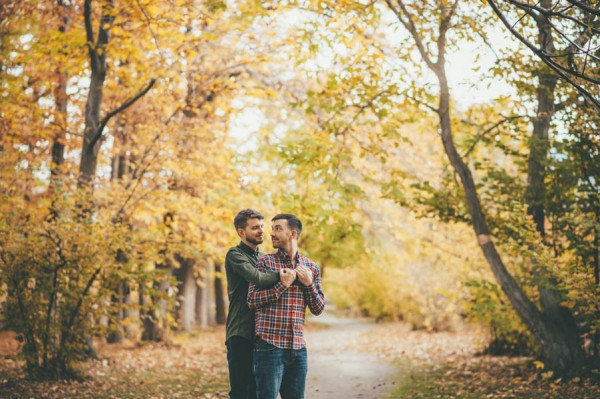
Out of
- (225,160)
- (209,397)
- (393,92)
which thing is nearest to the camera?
(209,397)

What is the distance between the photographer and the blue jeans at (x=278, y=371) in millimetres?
4113

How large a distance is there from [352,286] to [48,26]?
25.8 m

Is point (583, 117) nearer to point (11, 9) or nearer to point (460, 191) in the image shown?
point (460, 191)

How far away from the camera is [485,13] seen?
844 centimetres

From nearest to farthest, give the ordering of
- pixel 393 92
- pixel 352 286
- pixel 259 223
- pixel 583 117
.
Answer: pixel 259 223 < pixel 583 117 < pixel 393 92 < pixel 352 286

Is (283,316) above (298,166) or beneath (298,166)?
beneath

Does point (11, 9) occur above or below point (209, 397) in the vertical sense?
above

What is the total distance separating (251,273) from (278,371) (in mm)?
761

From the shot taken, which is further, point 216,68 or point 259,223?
point 216,68

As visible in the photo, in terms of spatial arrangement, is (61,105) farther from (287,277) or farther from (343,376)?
(287,277)

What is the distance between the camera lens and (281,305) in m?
4.26

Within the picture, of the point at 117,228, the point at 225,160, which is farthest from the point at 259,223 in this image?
the point at 225,160

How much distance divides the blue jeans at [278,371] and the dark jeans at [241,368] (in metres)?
0.51

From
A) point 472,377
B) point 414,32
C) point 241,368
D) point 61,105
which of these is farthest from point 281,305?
point 61,105
